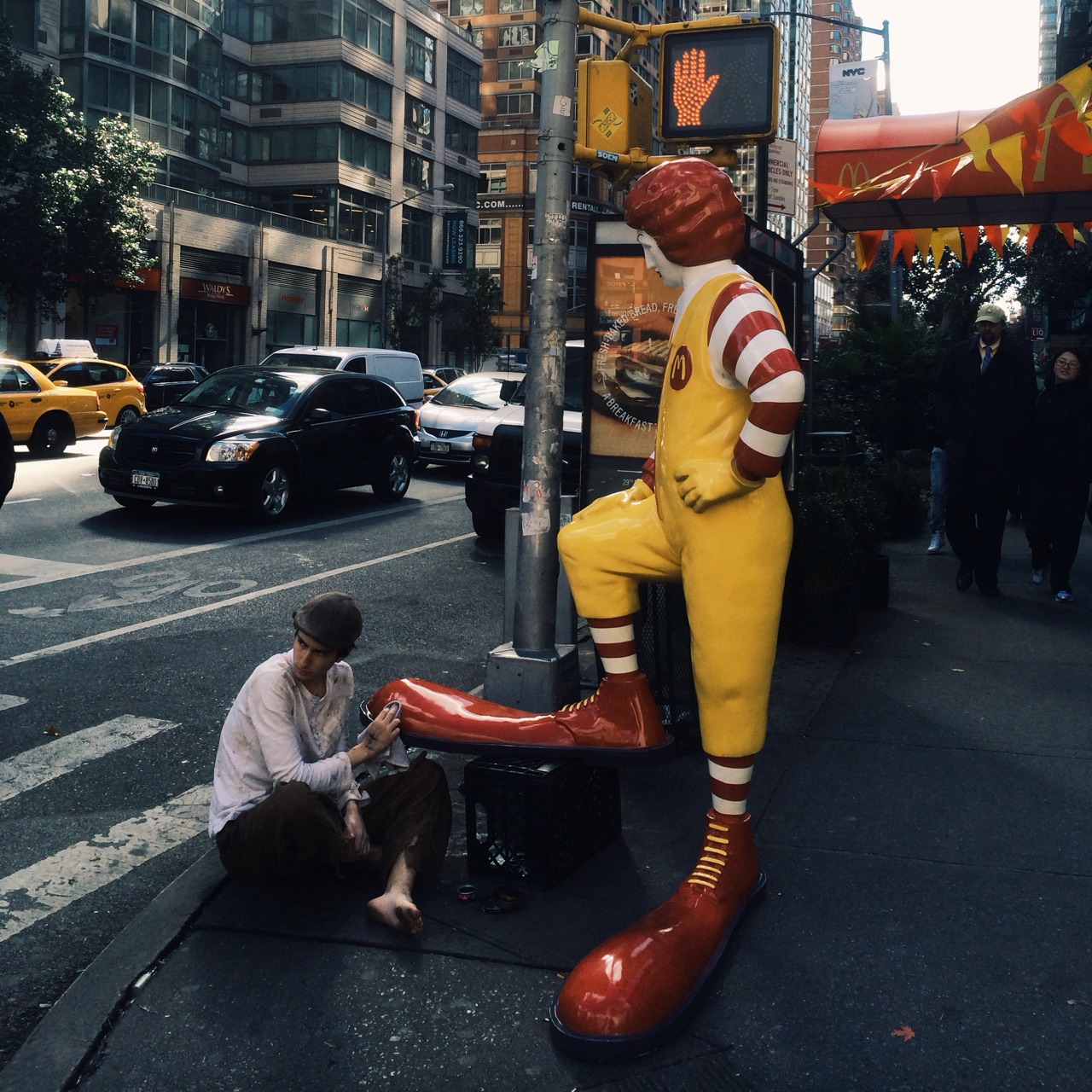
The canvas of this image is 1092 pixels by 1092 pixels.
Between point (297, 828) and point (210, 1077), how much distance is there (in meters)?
0.87

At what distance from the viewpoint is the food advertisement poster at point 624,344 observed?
6.68 metres

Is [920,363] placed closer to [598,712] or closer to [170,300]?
[598,712]

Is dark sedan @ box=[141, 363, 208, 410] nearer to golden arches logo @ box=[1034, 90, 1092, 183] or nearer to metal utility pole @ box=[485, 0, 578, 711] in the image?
golden arches logo @ box=[1034, 90, 1092, 183]

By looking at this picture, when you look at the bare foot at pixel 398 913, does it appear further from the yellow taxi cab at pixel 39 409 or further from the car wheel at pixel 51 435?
the car wheel at pixel 51 435

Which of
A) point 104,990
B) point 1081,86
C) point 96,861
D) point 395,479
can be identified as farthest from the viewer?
point 395,479

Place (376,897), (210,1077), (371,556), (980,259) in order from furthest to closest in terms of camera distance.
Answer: (980,259), (371,556), (376,897), (210,1077)

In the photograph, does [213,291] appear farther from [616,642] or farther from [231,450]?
[616,642]

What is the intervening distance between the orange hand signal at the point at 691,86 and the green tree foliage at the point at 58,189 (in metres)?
25.8

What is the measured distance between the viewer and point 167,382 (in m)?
31.6

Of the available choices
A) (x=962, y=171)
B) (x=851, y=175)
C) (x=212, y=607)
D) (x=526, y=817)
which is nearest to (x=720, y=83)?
(x=851, y=175)

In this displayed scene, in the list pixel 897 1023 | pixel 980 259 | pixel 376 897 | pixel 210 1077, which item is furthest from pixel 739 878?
pixel 980 259

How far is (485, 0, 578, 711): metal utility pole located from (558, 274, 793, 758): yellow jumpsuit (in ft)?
5.55

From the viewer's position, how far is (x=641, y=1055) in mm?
2977

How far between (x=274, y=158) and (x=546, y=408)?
5065cm
